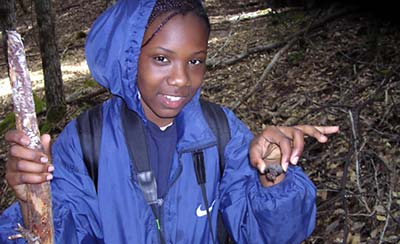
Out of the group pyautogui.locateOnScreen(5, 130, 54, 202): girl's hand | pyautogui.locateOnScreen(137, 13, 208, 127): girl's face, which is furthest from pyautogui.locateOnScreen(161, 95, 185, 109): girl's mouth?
pyautogui.locateOnScreen(5, 130, 54, 202): girl's hand

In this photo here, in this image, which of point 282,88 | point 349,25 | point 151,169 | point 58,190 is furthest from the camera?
point 349,25

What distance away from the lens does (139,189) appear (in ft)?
6.10

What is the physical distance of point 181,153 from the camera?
1.96 m

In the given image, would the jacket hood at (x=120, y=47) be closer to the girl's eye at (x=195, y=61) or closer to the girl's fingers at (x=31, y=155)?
the girl's eye at (x=195, y=61)

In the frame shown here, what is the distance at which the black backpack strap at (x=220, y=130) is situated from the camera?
1.97 m

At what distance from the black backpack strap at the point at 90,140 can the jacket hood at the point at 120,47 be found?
19cm

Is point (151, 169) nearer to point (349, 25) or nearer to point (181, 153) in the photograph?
point (181, 153)

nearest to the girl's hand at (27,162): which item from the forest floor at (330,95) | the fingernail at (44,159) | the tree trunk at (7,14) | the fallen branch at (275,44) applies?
the fingernail at (44,159)

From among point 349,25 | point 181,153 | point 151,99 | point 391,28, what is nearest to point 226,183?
point 181,153

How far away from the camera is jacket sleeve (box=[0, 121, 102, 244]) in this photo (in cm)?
170

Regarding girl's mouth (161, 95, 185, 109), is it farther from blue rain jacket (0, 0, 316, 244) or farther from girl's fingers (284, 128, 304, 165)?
girl's fingers (284, 128, 304, 165)

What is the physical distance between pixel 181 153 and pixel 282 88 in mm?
4165

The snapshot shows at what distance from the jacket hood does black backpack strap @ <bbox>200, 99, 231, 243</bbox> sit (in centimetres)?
30

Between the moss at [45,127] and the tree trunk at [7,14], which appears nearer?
the tree trunk at [7,14]
